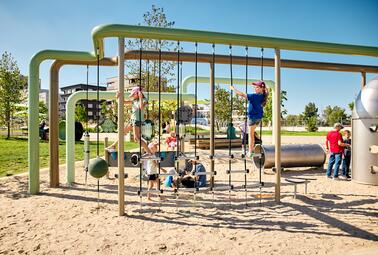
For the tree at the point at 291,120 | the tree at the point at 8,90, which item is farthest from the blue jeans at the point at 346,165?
the tree at the point at 291,120

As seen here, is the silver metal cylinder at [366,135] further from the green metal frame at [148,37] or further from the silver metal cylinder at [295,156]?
the silver metal cylinder at [295,156]

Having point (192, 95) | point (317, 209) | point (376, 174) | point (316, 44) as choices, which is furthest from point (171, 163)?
point (376, 174)

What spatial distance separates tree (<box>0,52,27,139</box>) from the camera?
22.1 metres

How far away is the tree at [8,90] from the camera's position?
72.4 ft

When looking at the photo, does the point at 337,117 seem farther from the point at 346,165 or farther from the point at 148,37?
the point at 148,37

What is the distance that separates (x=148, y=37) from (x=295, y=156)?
6602mm

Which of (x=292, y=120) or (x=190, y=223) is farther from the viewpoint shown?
(x=292, y=120)

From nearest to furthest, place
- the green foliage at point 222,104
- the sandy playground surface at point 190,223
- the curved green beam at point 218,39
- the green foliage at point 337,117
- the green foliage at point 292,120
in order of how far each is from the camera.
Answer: the sandy playground surface at point 190,223 → the curved green beam at point 218,39 → the green foliage at point 222,104 → the green foliage at point 337,117 → the green foliage at point 292,120

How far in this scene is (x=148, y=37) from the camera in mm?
4641

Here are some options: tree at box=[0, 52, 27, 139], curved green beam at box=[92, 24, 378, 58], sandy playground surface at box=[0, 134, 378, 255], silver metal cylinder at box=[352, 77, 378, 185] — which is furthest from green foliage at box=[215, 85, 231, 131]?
curved green beam at box=[92, 24, 378, 58]

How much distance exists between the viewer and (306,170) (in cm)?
945

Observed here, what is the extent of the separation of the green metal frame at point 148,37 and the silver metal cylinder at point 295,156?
4.08 m

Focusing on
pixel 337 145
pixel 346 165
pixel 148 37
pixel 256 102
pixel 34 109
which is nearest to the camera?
pixel 148 37

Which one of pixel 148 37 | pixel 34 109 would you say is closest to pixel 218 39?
pixel 148 37
